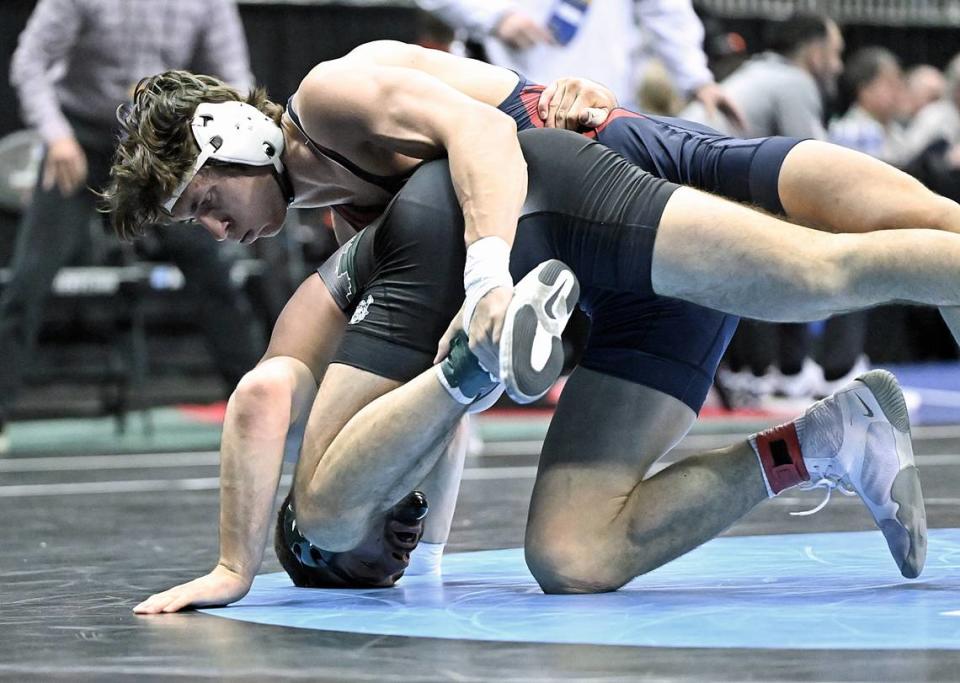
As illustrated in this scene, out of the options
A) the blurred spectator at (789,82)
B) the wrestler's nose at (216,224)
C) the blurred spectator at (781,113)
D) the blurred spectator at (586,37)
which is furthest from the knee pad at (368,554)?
the blurred spectator at (789,82)

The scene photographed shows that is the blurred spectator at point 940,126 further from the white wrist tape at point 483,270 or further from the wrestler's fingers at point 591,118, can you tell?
the white wrist tape at point 483,270

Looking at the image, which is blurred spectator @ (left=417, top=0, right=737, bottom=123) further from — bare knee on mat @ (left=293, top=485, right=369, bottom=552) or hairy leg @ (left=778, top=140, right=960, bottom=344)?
bare knee on mat @ (left=293, top=485, right=369, bottom=552)

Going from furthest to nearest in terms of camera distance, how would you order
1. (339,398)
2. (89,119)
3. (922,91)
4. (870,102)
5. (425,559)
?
(922,91)
(870,102)
(89,119)
(425,559)
(339,398)

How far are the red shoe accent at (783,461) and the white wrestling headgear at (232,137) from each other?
41.4 inches

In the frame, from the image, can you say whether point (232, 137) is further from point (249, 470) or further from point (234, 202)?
point (249, 470)

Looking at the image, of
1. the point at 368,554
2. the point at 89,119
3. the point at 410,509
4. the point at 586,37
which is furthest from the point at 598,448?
the point at 89,119

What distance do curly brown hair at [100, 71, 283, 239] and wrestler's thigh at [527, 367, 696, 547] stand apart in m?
0.80

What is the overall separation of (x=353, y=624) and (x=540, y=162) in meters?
0.88

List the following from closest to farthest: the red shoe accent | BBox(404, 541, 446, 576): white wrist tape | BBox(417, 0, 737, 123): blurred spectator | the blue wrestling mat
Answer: the blue wrestling mat
the red shoe accent
BBox(404, 541, 446, 576): white wrist tape
BBox(417, 0, 737, 123): blurred spectator

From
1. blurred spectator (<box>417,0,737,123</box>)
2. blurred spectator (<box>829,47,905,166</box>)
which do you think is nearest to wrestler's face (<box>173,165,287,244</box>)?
blurred spectator (<box>417,0,737,123</box>)

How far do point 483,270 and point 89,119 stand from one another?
4.10 meters

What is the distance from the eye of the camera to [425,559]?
3369mm

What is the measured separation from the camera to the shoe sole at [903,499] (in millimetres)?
2965

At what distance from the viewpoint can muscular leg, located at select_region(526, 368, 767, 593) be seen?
303 cm
